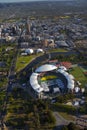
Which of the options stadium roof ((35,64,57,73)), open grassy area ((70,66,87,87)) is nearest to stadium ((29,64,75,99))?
stadium roof ((35,64,57,73))

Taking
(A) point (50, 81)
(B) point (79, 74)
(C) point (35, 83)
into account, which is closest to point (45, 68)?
(A) point (50, 81)

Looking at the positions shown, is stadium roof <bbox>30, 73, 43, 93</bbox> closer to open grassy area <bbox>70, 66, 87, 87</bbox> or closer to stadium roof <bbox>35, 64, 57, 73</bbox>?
stadium roof <bbox>35, 64, 57, 73</bbox>

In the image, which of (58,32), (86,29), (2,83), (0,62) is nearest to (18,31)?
(58,32)

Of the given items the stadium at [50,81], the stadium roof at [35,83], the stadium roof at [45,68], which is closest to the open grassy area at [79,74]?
the stadium at [50,81]

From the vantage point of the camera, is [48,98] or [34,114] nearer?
[34,114]

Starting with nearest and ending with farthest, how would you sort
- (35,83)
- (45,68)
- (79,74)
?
1. (35,83)
2. (79,74)
3. (45,68)

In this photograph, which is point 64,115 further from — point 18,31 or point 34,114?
point 18,31

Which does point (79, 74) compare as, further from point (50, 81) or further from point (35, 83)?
point (35, 83)
